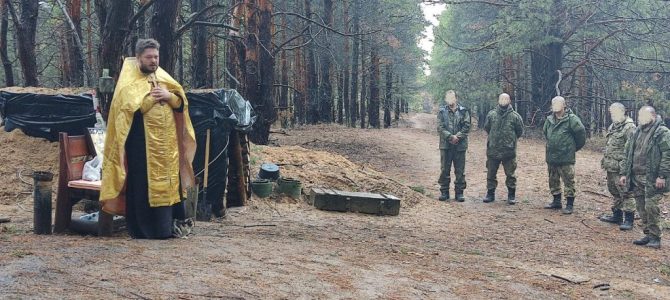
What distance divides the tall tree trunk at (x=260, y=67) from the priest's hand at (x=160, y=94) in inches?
300

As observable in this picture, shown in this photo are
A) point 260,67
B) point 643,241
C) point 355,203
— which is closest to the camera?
point 643,241

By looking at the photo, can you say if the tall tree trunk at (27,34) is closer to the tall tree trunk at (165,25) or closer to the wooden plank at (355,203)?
the tall tree trunk at (165,25)

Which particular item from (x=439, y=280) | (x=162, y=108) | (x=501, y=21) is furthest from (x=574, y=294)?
(x=501, y=21)

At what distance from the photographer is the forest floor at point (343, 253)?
417 cm

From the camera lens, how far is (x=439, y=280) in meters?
5.09

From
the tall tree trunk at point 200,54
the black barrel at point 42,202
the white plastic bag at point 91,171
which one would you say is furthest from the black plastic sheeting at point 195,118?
the tall tree trunk at point 200,54

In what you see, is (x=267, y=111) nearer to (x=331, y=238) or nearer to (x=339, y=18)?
(x=331, y=238)

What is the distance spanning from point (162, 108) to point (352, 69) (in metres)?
25.3

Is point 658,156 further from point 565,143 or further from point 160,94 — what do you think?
point 160,94

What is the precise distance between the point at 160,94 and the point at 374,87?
2459 cm

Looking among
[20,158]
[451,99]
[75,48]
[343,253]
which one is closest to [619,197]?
[451,99]

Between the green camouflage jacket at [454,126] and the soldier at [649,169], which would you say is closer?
the soldier at [649,169]

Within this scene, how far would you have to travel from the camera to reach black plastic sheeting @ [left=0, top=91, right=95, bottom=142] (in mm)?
8320

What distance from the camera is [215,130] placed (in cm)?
760
